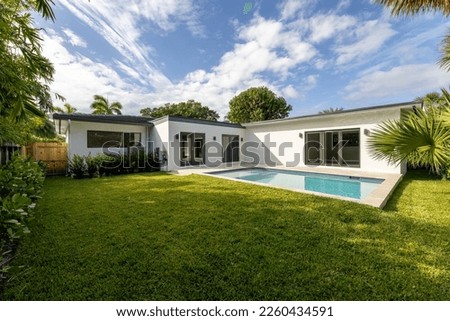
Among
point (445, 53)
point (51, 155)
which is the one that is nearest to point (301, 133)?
point (445, 53)

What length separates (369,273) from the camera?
2.69m

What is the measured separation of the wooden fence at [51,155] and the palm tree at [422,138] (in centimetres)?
1504

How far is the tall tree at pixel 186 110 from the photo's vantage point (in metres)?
36.6

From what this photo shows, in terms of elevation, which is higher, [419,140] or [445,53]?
[445,53]

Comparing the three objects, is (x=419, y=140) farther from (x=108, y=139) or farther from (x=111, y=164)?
(x=108, y=139)

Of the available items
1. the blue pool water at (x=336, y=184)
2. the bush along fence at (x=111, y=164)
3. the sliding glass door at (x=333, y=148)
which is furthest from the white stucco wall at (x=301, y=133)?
the bush along fence at (x=111, y=164)

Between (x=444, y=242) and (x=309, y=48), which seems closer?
(x=444, y=242)

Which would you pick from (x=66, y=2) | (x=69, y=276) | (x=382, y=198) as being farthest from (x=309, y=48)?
(x=69, y=276)

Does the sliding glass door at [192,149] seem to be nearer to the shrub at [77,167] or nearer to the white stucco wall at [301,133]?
the white stucco wall at [301,133]

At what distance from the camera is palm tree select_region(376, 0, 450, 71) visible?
510 centimetres

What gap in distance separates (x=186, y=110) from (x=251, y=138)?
2200 cm

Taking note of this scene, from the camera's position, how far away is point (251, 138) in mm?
17484
